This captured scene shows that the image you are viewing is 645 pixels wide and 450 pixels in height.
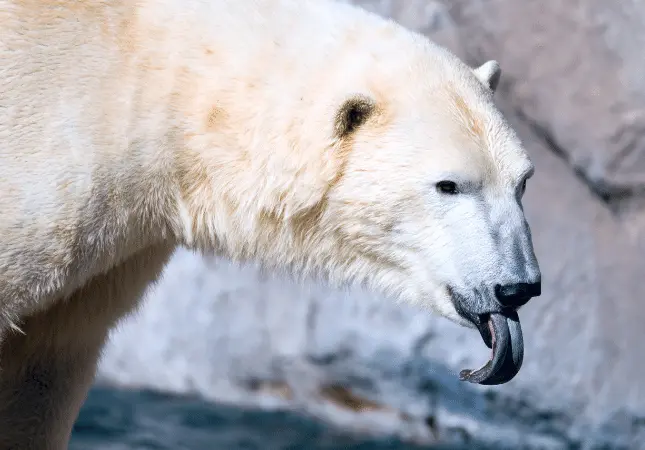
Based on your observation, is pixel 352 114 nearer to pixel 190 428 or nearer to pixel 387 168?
pixel 387 168

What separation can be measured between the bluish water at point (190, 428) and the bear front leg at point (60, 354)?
1447 mm

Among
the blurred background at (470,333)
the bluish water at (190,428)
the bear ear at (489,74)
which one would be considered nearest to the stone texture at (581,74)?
the blurred background at (470,333)

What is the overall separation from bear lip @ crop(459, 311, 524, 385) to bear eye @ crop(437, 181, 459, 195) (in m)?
0.26

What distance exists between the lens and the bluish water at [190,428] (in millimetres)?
3934

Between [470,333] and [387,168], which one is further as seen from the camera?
[470,333]

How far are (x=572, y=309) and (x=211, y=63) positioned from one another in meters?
2.30

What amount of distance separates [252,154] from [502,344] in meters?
0.65

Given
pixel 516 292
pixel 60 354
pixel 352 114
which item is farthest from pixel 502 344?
pixel 60 354

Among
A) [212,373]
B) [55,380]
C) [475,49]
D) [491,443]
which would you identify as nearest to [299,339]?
[212,373]

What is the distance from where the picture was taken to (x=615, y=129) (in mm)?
4020

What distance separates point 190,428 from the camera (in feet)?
13.3

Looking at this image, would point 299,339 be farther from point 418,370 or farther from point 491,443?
point 491,443

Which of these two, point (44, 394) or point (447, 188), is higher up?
point (447, 188)

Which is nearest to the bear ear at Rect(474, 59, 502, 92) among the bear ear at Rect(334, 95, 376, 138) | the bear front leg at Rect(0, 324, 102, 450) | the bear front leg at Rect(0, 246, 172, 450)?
the bear ear at Rect(334, 95, 376, 138)
